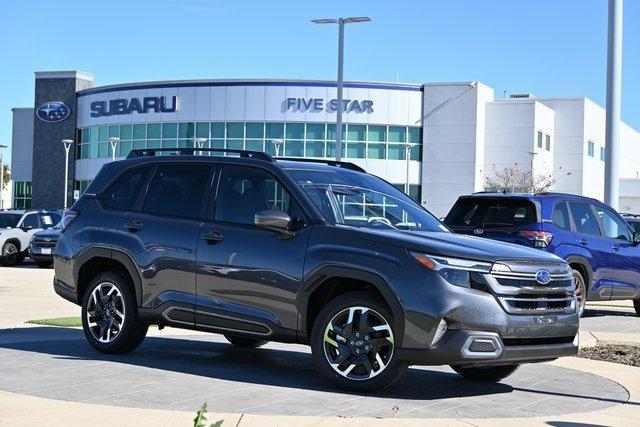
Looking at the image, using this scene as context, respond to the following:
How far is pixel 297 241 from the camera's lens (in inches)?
327

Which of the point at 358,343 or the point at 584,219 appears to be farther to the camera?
the point at 584,219

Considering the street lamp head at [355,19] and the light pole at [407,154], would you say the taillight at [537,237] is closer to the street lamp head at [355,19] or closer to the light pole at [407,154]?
the street lamp head at [355,19]

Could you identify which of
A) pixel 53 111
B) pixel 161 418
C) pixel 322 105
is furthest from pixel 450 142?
pixel 161 418

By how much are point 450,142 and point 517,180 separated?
460 cm

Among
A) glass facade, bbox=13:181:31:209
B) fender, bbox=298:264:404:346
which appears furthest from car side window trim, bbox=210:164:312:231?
glass facade, bbox=13:181:31:209

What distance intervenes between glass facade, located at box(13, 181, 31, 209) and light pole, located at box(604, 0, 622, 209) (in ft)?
212

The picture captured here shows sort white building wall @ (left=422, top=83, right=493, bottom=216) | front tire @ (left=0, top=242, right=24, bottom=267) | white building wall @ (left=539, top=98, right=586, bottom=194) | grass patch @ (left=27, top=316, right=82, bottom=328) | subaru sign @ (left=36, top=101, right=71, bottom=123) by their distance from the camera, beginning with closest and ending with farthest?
grass patch @ (left=27, top=316, right=82, bottom=328) < front tire @ (left=0, top=242, right=24, bottom=267) < white building wall @ (left=422, top=83, right=493, bottom=216) < white building wall @ (left=539, top=98, right=586, bottom=194) < subaru sign @ (left=36, top=101, right=71, bottom=123)

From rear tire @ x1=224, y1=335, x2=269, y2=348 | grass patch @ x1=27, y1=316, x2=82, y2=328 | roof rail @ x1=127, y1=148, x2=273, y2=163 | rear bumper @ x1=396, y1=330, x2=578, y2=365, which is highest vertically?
roof rail @ x1=127, y1=148, x2=273, y2=163

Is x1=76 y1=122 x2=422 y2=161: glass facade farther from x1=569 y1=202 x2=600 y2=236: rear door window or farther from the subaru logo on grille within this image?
the subaru logo on grille

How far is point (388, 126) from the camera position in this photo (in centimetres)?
6294

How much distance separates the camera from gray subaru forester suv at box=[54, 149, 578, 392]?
757 centimetres

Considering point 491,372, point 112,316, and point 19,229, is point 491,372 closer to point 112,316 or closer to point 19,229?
point 112,316

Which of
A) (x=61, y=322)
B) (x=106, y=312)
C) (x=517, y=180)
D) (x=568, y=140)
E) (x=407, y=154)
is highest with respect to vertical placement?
(x=568, y=140)

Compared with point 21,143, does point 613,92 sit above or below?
below
